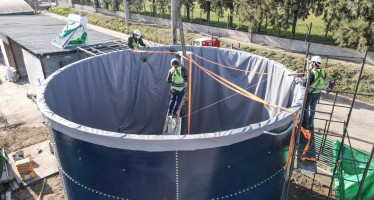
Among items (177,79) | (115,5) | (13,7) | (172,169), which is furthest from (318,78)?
(115,5)

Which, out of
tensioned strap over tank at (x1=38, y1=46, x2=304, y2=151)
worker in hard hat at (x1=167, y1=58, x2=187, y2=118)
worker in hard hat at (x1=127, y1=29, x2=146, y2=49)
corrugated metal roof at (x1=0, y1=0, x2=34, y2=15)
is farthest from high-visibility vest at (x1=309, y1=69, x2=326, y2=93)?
corrugated metal roof at (x1=0, y1=0, x2=34, y2=15)

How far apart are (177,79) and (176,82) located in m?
0.12

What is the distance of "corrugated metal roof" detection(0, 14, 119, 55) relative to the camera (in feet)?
52.0

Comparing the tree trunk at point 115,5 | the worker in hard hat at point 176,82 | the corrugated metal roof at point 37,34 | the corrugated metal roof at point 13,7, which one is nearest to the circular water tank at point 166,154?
the worker in hard hat at point 176,82

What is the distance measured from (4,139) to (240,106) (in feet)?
35.4

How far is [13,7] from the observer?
103 ft

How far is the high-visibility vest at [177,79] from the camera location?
10562mm

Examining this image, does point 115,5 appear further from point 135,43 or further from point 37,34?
point 135,43

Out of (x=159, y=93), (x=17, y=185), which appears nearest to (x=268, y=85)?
(x=159, y=93)

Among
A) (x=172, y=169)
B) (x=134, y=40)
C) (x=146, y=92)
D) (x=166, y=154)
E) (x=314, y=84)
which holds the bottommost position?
(x=146, y=92)

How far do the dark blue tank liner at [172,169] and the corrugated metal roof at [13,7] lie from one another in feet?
94.4

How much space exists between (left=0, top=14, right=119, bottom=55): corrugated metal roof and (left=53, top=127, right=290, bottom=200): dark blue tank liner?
9.38m

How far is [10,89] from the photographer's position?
20781 mm

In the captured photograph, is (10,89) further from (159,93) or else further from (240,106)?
(240,106)
